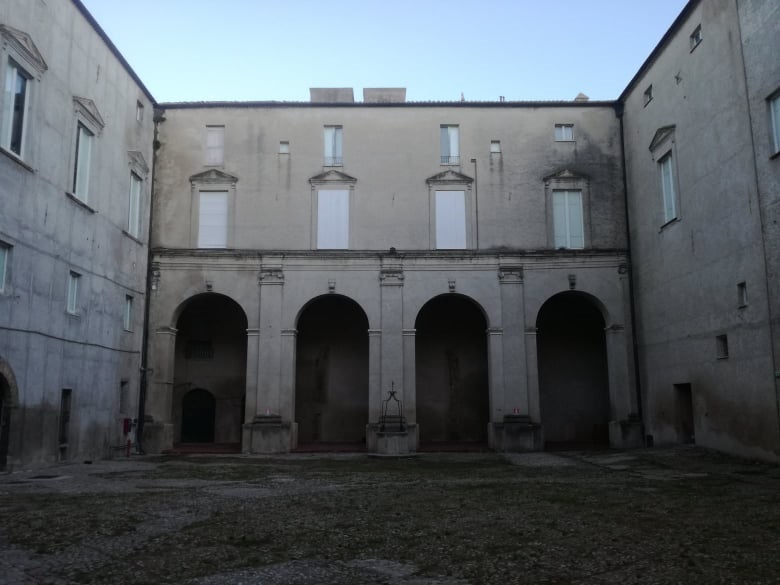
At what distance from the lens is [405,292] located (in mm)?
23812

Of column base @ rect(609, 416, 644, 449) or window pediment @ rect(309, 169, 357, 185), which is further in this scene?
window pediment @ rect(309, 169, 357, 185)

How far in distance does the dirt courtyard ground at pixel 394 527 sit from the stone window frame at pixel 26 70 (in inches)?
274

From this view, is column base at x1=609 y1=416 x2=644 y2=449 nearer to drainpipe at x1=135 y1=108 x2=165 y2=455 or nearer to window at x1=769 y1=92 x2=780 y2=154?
window at x1=769 y1=92 x2=780 y2=154

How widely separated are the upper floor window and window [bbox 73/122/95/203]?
49.4ft

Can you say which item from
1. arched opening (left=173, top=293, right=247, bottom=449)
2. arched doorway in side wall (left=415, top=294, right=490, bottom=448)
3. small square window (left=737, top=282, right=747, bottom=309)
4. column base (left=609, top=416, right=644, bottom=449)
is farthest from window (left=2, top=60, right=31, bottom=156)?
column base (left=609, top=416, right=644, bottom=449)

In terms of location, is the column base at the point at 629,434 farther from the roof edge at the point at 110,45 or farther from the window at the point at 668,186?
the roof edge at the point at 110,45

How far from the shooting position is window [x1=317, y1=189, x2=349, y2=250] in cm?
2409

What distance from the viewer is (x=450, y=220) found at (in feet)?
79.6

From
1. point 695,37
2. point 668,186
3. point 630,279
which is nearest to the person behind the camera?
point 695,37

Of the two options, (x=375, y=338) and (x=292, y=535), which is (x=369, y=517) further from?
(x=375, y=338)

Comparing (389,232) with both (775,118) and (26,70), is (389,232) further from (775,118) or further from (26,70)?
(775,118)

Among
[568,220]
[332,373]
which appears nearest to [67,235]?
[332,373]

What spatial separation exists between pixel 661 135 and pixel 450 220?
7.14 metres

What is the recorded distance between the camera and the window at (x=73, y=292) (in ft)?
58.9
